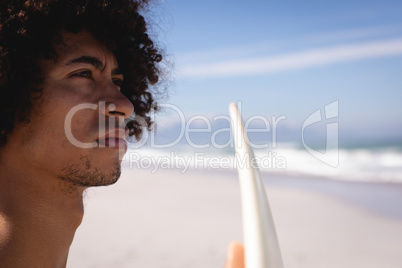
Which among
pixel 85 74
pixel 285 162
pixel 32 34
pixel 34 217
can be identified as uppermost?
pixel 32 34

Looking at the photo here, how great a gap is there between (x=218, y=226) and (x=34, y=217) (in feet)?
17.3

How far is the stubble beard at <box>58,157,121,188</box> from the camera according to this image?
221 cm

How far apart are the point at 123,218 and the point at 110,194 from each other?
2.21 meters

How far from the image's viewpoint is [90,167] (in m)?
2.23

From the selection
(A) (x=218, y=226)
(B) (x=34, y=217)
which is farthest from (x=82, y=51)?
(A) (x=218, y=226)

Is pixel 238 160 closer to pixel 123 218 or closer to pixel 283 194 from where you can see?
pixel 123 218

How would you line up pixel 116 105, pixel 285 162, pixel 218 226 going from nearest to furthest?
pixel 116 105 → pixel 218 226 → pixel 285 162

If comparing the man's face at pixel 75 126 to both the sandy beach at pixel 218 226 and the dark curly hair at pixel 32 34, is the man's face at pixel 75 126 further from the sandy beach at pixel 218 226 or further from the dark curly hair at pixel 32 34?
the sandy beach at pixel 218 226

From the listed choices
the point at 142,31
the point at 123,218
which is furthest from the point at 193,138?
the point at 142,31

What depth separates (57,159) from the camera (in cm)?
220

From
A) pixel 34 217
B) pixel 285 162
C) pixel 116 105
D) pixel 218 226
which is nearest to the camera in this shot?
pixel 34 217

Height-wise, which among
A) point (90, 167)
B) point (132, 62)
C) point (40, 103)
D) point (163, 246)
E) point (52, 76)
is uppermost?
point (132, 62)

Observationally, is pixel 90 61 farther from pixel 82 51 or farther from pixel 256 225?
pixel 256 225

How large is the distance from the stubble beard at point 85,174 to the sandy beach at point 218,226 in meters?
3.35
